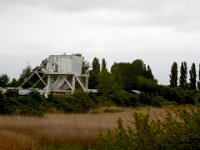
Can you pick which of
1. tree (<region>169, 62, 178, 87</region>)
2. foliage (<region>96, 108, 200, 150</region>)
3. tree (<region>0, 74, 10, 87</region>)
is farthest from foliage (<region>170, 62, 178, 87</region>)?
foliage (<region>96, 108, 200, 150</region>)

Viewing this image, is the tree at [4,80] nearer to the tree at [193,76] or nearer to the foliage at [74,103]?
the tree at [193,76]

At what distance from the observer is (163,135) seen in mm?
7844

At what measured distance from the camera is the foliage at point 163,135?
24.6 feet

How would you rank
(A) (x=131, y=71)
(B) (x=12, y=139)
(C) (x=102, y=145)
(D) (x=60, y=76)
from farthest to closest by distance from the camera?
(A) (x=131, y=71), (D) (x=60, y=76), (B) (x=12, y=139), (C) (x=102, y=145)

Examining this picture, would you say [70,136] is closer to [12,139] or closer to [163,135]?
[12,139]

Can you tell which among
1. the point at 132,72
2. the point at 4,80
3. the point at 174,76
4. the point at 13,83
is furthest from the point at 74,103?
the point at 174,76

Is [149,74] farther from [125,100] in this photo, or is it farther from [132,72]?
[125,100]

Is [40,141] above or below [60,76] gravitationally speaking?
below

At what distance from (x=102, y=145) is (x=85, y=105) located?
34.4 metres

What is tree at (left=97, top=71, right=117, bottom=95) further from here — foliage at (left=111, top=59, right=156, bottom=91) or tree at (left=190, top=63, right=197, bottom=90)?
tree at (left=190, top=63, right=197, bottom=90)

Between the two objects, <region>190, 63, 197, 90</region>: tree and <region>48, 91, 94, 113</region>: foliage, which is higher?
<region>190, 63, 197, 90</region>: tree

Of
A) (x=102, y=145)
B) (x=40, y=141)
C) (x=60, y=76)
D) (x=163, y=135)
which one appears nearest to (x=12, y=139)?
(x=40, y=141)

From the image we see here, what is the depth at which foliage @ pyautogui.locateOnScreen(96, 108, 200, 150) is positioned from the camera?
24.6 ft

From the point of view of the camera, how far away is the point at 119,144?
318 inches
